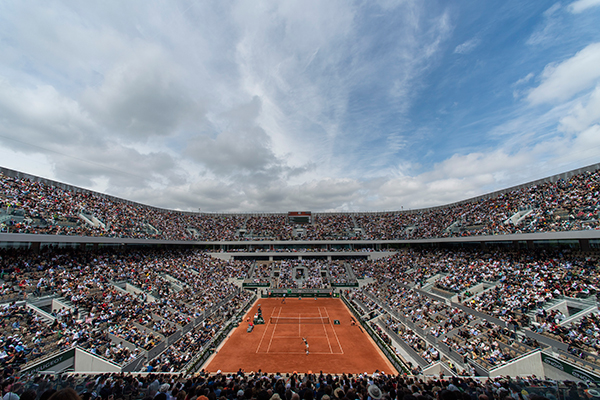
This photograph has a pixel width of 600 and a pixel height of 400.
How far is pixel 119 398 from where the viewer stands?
7496 millimetres

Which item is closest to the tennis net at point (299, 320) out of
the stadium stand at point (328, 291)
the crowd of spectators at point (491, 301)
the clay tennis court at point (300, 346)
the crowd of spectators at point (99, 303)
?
the clay tennis court at point (300, 346)

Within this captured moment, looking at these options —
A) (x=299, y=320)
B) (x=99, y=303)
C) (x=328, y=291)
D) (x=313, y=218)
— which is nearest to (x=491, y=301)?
(x=299, y=320)

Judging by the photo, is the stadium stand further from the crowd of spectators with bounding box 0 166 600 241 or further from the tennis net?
the tennis net

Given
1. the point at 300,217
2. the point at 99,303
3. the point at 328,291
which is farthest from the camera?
the point at 300,217

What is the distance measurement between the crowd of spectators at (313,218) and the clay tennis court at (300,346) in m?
22.0

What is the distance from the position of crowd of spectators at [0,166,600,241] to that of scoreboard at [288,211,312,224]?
1.68 meters

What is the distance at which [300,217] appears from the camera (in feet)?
233

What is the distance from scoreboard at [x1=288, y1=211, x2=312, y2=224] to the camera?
70.6 metres

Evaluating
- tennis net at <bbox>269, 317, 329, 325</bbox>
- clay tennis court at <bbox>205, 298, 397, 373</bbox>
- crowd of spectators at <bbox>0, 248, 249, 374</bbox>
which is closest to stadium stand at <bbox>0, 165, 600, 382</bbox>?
crowd of spectators at <bbox>0, 248, 249, 374</bbox>

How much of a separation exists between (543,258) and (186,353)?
35.9 m

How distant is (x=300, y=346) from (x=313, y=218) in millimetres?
46635

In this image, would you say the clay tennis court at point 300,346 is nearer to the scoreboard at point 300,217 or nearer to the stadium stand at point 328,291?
the stadium stand at point 328,291

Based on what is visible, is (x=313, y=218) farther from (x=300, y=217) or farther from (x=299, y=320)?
(x=299, y=320)

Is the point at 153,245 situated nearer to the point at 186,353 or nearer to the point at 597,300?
the point at 186,353
